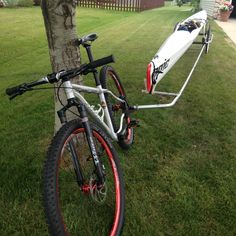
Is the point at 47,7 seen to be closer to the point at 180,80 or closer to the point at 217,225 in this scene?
the point at 217,225

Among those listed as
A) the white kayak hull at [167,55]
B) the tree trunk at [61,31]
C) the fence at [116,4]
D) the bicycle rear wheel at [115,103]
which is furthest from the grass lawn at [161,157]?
the fence at [116,4]

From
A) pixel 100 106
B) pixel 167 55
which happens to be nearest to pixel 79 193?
pixel 100 106

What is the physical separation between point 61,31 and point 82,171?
153 centimetres

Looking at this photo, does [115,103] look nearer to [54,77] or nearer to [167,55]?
[54,77]

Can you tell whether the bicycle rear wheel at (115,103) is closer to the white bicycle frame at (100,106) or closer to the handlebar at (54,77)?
the white bicycle frame at (100,106)

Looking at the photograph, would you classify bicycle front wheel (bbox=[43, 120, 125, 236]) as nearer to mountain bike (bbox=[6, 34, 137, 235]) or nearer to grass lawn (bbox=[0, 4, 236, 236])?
mountain bike (bbox=[6, 34, 137, 235])

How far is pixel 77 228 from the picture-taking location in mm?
2787

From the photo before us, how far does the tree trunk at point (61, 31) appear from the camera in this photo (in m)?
3.16

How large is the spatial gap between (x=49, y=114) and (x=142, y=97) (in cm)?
183

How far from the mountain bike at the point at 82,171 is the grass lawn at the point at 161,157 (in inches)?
9.7

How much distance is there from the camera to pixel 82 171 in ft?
9.19

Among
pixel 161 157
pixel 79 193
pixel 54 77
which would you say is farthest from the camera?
pixel 161 157

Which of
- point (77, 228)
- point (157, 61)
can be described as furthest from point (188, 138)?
point (77, 228)

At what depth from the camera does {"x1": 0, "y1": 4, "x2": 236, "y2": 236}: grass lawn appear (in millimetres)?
2920
